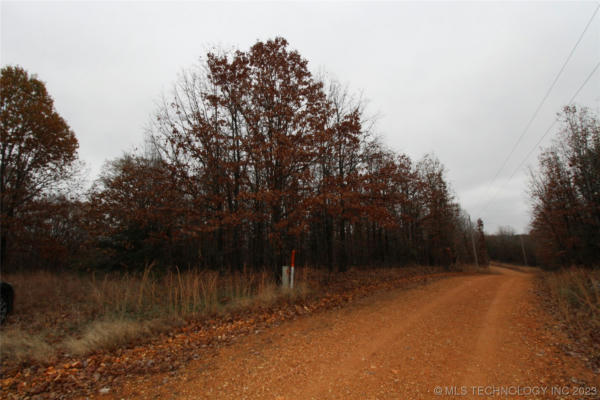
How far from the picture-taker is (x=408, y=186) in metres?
24.7

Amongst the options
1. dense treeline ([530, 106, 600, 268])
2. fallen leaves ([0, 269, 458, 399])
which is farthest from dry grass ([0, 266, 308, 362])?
dense treeline ([530, 106, 600, 268])

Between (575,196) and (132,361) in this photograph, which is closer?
(132,361)

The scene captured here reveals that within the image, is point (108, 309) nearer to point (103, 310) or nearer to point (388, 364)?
point (103, 310)

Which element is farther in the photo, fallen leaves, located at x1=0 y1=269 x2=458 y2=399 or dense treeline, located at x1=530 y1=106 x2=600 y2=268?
dense treeline, located at x1=530 y1=106 x2=600 y2=268

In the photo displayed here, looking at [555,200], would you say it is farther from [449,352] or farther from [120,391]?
[120,391]

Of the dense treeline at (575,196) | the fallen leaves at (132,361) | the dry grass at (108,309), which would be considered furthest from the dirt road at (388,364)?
the dense treeline at (575,196)

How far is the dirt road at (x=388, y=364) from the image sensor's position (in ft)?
10.8

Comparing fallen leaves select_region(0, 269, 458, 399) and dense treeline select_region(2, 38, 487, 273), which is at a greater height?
dense treeline select_region(2, 38, 487, 273)

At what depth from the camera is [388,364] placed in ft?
12.9

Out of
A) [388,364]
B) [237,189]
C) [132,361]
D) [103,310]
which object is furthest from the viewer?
[237,189]

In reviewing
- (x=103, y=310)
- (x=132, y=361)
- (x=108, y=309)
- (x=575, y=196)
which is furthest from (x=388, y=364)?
(x=575, y=196)

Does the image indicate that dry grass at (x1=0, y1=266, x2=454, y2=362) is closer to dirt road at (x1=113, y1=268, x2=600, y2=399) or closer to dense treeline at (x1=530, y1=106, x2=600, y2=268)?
dirt road at (x1=113, y1=268, x2=600, y2=399)

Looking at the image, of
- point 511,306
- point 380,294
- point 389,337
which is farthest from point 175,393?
point 511,306

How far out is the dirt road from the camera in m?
3.29
